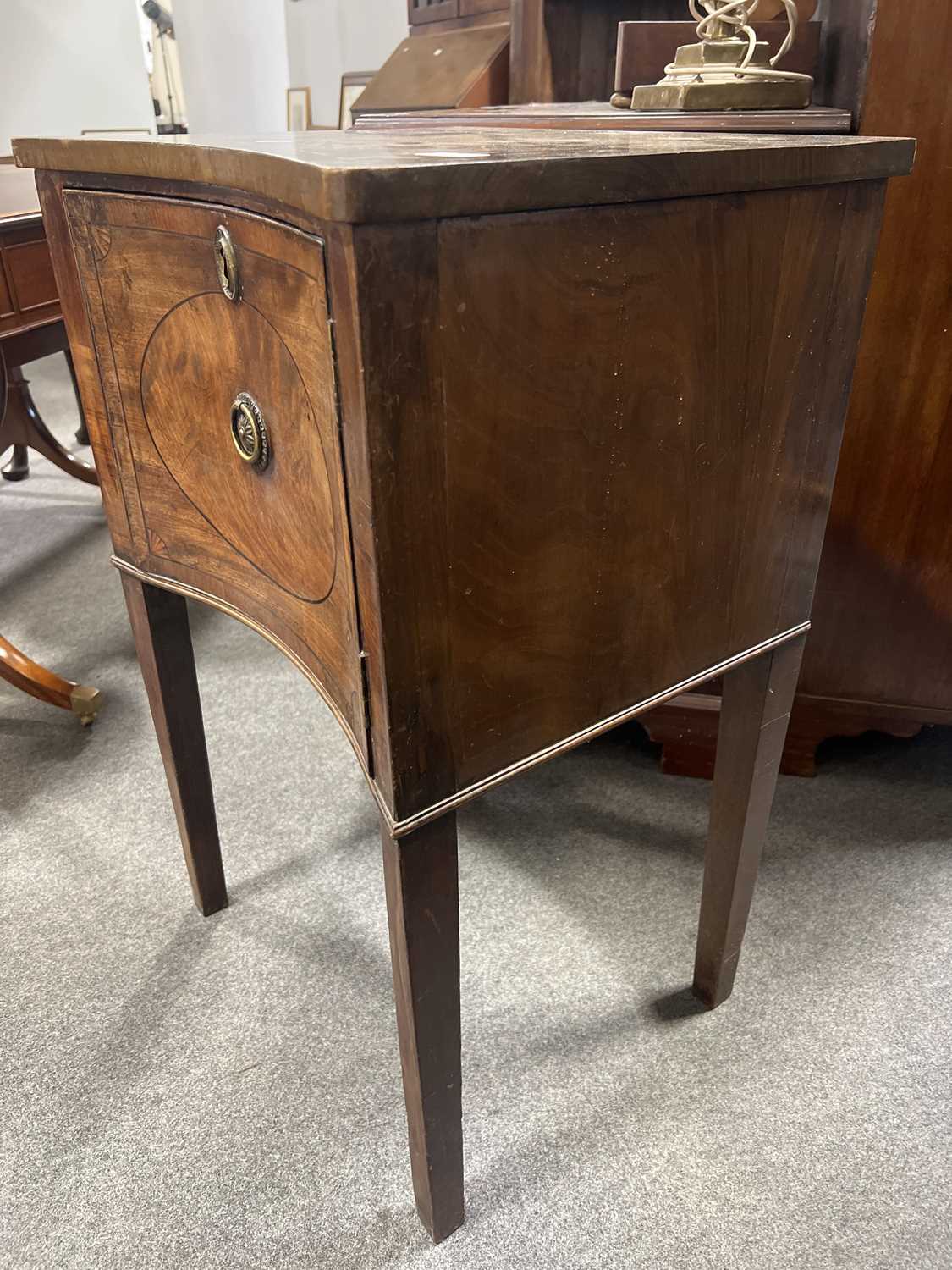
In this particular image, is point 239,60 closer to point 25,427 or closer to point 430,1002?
point 25,427

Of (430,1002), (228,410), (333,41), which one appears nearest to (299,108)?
(333,41)

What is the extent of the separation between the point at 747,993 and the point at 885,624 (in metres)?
0.53

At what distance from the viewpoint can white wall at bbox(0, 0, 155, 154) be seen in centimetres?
396

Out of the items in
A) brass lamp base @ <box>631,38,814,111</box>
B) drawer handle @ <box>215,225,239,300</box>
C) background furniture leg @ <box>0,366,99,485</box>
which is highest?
brass lamp base @ <box>631,38,814,111</box>

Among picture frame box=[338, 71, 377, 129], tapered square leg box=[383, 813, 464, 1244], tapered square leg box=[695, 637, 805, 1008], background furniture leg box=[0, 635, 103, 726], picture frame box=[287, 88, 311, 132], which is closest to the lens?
tapered square leg box=[383, 813, 464, 1244]

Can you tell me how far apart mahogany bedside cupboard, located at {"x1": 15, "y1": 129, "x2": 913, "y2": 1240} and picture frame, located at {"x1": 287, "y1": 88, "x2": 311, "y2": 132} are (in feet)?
9.02

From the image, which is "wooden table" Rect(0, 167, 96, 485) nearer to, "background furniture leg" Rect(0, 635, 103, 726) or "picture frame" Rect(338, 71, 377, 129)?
"background furniture leg" Rect(0, 635, 103, 726)

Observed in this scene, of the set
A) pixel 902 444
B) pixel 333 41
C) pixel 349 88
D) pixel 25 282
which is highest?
pixel 333 41

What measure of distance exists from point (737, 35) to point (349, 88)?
87.2 inches

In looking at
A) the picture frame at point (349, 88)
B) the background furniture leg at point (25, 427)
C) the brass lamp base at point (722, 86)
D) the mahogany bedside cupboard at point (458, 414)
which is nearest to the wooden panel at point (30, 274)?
the background furniture leg at point (25, 427)

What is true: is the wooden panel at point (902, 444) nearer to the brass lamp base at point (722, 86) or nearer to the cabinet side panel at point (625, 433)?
the brass lamp base at point (722, 86)

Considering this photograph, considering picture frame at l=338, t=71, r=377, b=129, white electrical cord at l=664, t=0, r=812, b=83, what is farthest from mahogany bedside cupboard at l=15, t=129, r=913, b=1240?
picture frame at l=338, t=71, r=377, b=129

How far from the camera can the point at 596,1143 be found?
3.22 ft

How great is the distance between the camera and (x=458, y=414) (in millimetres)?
552
